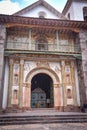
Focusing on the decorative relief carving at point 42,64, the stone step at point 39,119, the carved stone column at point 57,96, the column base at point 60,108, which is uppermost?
the decorative relief carving at point 42,64

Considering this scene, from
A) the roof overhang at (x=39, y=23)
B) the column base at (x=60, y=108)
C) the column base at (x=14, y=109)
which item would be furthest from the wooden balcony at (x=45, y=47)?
the column base at (x=14, y=109)

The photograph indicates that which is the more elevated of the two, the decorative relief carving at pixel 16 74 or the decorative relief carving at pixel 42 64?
the decorative relief carving at pixel 42 64

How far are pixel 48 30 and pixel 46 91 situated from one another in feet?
19.4

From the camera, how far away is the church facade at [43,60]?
11.9m

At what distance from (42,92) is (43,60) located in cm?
373

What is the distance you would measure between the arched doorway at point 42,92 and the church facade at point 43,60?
93 mm

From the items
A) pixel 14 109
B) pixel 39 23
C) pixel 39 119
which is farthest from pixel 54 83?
pixel 39 23

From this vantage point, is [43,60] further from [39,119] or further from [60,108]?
[39,119]

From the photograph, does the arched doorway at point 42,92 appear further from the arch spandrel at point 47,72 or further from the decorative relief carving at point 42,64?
the decorative relief carving at point 42,64

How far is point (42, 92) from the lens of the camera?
15039mm

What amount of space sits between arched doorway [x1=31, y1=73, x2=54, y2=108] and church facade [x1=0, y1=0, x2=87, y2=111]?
9cm

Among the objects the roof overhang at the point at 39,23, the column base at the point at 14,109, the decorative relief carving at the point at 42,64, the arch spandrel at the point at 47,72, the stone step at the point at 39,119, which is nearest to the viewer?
the stone step at the point at 39,119

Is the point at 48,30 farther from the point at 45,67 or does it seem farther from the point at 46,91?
the point at 46,91

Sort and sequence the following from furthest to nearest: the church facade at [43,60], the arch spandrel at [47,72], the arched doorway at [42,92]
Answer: the arched doorway at [42,92] < the arch spandrel at [47,72] < the church facade at [43,60]
